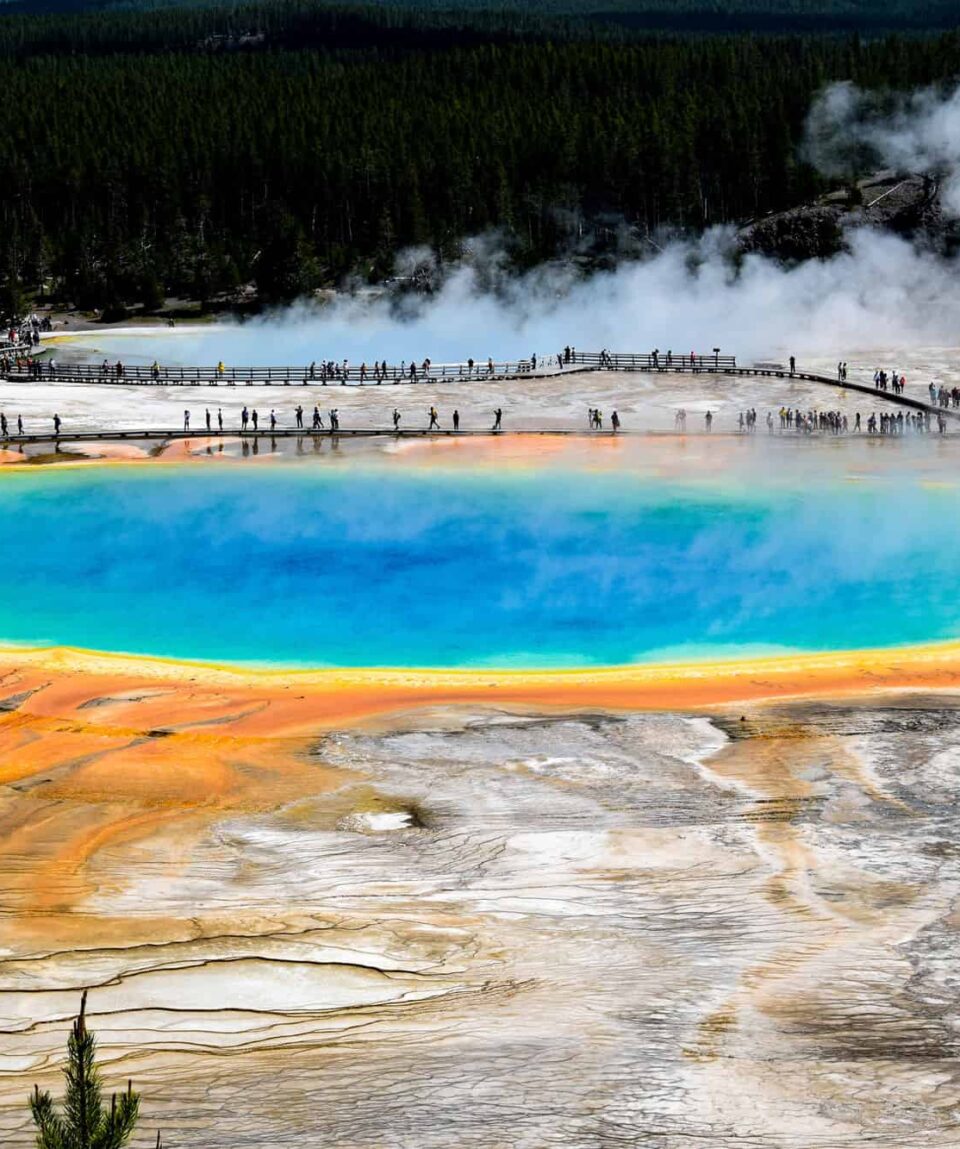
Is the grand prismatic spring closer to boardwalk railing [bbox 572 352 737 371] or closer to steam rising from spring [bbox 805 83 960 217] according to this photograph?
boardwalk railing [bbox 572 352 737 371]

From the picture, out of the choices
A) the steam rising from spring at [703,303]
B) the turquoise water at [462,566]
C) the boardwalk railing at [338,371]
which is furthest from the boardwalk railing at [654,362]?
the turquoise water at [462,566]

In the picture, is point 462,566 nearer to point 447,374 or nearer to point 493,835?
point 493,835

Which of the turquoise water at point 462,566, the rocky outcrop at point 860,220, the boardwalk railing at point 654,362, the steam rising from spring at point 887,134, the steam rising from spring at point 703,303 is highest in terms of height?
the steam rising from spring at point 887,134

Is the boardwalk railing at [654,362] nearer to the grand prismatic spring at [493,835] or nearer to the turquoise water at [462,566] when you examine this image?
the turquoise water at [462,566]

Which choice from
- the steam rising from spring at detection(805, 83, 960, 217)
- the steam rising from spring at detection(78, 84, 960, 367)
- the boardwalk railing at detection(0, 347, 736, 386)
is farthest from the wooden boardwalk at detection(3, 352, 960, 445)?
the steam rising from spring at detection(805, 83, 960, 217)

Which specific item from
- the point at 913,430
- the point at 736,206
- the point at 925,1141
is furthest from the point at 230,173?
the point at 925,1141

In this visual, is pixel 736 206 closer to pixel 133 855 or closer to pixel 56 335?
pixel 56 335
